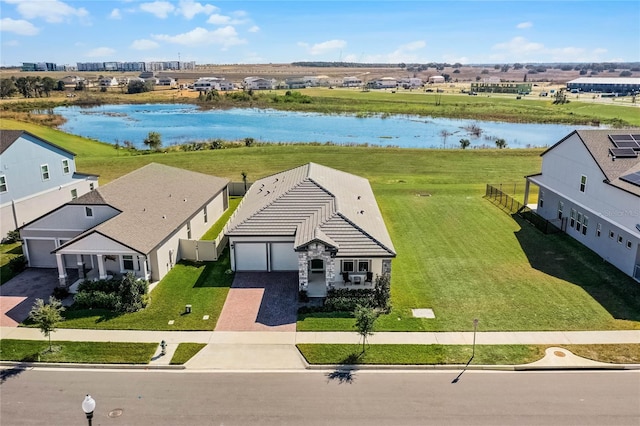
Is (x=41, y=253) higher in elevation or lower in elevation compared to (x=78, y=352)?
higher

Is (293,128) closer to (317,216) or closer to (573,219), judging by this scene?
(573,219)

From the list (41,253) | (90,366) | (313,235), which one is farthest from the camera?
(41,253)

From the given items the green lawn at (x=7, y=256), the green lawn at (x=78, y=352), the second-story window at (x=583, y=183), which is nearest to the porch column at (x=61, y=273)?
the green lawn at (x=7, y=256)

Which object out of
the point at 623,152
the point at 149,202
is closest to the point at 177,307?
the point at 149,202

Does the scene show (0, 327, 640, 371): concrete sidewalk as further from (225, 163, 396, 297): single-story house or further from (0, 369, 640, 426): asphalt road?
(225, 163, 396, 297): single-story house

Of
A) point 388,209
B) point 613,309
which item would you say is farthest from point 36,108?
point 613,309

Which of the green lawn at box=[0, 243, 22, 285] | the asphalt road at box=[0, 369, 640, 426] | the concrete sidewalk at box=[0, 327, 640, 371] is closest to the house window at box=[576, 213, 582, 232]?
the concrete sidewalk at box=[0, 327, 640, 371]

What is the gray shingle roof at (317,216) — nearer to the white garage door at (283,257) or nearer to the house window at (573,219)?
the white garage door at (283,257)
